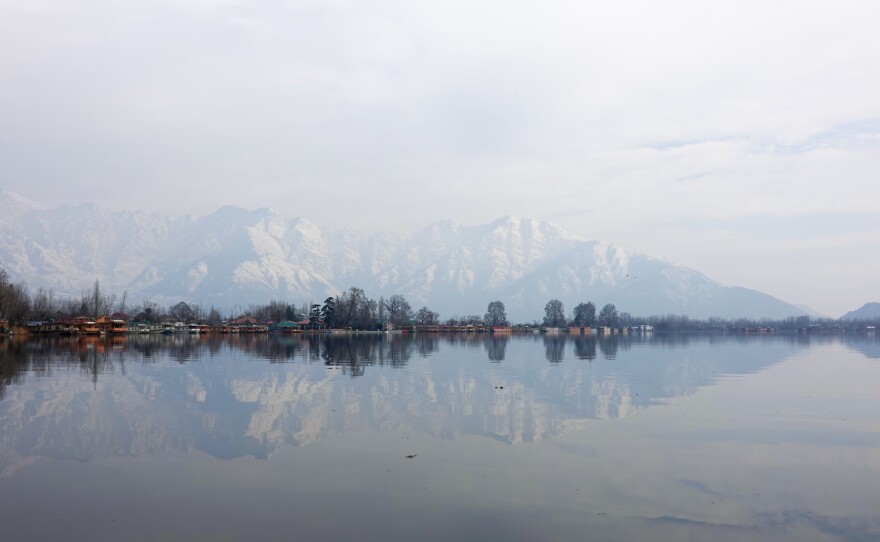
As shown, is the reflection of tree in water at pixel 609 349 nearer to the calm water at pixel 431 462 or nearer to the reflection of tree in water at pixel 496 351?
the reflection of tree in water at pixel 496 351

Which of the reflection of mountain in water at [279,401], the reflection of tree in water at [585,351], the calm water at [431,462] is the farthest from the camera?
the reflection of tree in water at [585,351]

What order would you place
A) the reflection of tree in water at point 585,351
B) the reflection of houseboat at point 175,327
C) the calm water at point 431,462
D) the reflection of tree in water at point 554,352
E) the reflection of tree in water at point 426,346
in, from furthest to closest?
the reflection of houseboat at point 175,327 < the reflection of tree in water at point 426,346 < the reflection of tree in water at point 585,351 < the reflection of tree in water at point 554,352 < the calm water at point 431,462

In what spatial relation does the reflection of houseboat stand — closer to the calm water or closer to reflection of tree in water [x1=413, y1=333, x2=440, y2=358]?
reflection of tree in water [x1=413, y1=333, x2=440, y2=358]

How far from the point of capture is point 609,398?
35.0 metres

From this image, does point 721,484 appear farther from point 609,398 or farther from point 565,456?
point 609,398

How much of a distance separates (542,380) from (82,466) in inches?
1200

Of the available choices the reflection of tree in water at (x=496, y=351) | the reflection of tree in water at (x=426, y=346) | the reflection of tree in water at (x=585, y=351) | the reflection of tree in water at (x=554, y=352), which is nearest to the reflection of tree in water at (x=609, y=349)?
the reflection of tree in water at (x=585, y=351)

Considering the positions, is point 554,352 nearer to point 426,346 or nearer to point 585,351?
point 585,351

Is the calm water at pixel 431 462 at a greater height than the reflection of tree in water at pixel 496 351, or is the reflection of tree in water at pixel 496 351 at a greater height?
the calm water at pixel 431 462

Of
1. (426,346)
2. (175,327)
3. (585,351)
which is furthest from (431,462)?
(175,327)

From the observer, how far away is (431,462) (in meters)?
20.1

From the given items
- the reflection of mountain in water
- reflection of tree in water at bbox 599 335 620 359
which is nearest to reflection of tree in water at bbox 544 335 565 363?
reflection of tree in water at bbox 599 335 620 359

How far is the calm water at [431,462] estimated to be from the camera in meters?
14.7

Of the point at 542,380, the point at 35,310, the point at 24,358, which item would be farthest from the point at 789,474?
the point at 35,310
